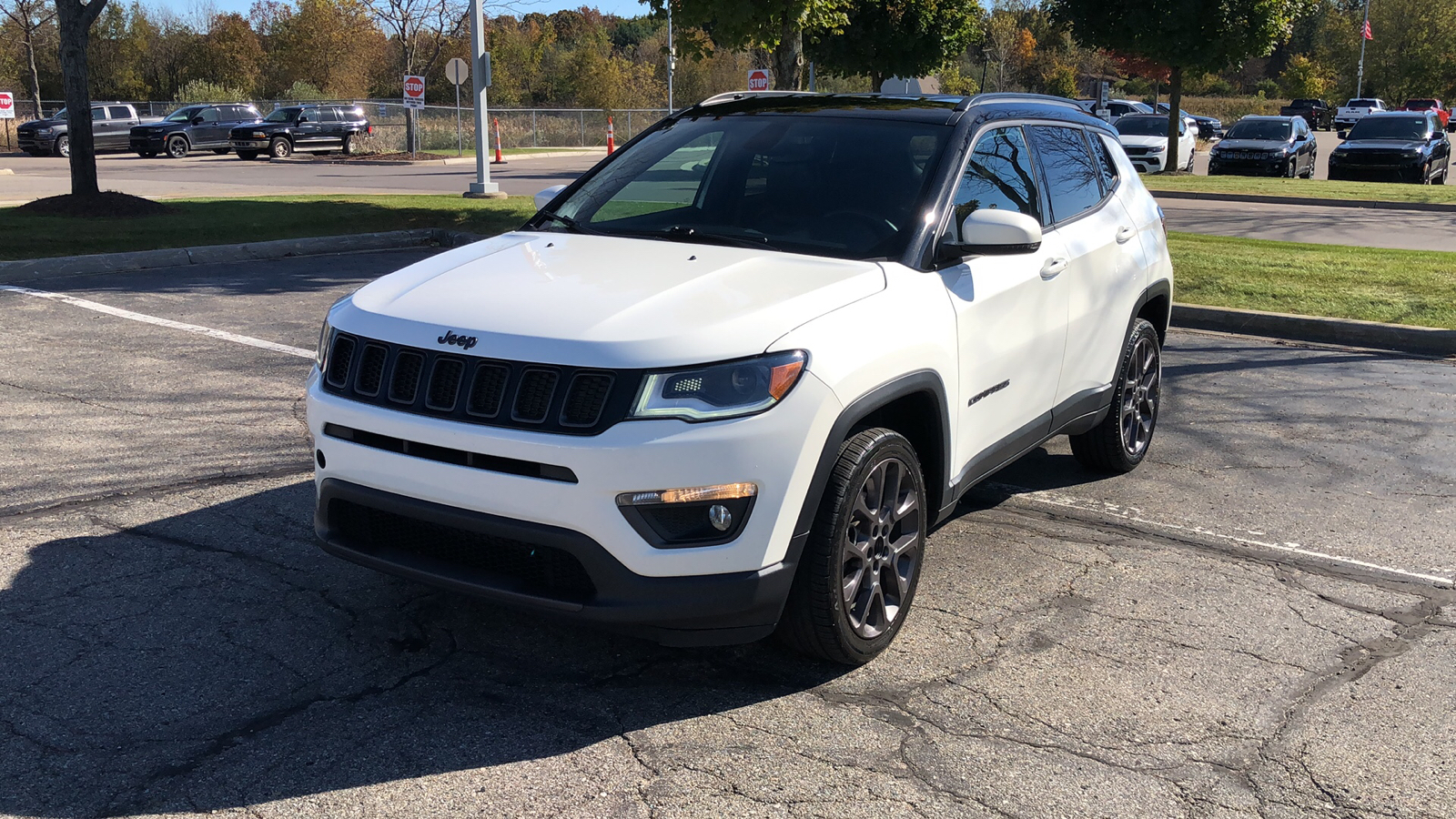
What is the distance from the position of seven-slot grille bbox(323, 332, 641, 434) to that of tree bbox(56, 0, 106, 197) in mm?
14096

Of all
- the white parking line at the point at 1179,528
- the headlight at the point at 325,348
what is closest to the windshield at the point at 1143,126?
the white parking line at the point at 1179,528

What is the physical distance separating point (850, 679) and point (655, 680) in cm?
62

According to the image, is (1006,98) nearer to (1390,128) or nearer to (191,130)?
(1390,128)

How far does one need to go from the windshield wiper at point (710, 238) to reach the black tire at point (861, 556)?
91 cm

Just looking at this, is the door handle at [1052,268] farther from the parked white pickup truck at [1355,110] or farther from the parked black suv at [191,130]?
the parked white pickup truck at [1355,110]

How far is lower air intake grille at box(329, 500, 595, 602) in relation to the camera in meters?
3.46

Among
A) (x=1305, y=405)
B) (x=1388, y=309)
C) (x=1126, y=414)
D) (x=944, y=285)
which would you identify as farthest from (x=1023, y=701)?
(x=1388, y=309)

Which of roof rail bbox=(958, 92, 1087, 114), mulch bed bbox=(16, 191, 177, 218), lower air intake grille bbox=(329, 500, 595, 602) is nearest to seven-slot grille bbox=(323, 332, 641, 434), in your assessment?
lower air intake grille bbox=(329, 500, 595, 602)

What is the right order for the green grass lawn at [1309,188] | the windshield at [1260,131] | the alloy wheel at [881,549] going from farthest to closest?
the windshield at [1260,131] < the green grass lawn at [1309,188] < the alloy wheel at [881,549]

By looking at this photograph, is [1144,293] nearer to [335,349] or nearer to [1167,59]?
[335,349]

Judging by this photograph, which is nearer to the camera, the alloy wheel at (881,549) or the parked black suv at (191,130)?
the alloy wheel at (881,549)

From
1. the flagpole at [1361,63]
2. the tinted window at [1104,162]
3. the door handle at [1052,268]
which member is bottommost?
the door handle at [1052,268]

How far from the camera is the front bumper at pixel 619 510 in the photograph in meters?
3.32

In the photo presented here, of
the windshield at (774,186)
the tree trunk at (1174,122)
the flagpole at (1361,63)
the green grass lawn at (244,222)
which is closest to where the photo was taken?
the windshield at (774,186)
